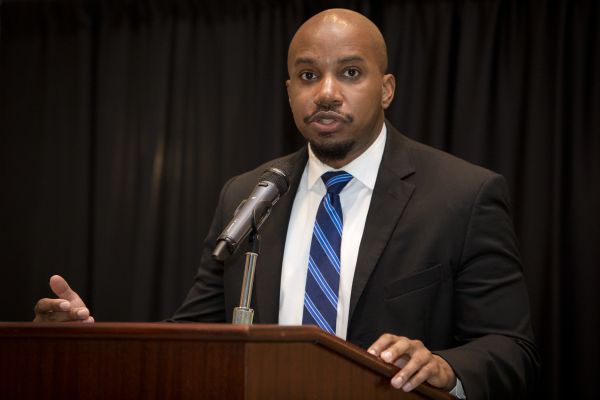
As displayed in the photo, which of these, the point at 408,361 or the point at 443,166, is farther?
the point at 443,166

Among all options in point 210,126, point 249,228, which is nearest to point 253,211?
point 249,228

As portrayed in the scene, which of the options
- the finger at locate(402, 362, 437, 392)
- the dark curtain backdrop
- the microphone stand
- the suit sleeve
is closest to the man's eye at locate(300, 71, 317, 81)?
the suit sleeve

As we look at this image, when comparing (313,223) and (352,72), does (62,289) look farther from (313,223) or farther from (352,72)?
(352,72)

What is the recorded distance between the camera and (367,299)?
2123 mm

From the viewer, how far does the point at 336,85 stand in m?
2.31

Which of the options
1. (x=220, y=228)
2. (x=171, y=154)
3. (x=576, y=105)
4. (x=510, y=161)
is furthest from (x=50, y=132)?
(x=576, y=105)

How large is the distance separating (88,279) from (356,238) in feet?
7.58

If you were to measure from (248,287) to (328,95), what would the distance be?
2.80ft

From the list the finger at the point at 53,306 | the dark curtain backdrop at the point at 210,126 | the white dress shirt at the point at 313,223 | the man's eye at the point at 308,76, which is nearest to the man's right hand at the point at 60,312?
the finger at the point at 53,306

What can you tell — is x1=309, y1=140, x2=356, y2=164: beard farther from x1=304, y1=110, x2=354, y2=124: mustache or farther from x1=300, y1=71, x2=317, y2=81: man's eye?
x1=300, y1=71, x2=317, y2=81: man's eye

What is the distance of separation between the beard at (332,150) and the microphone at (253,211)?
570 millimetres

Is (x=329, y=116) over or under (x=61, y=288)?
over

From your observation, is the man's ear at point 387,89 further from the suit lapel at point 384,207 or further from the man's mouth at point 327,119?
the man's mouth at point 327,119

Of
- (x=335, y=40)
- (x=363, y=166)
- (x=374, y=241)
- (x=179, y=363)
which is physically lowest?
(x=179, y=363)
